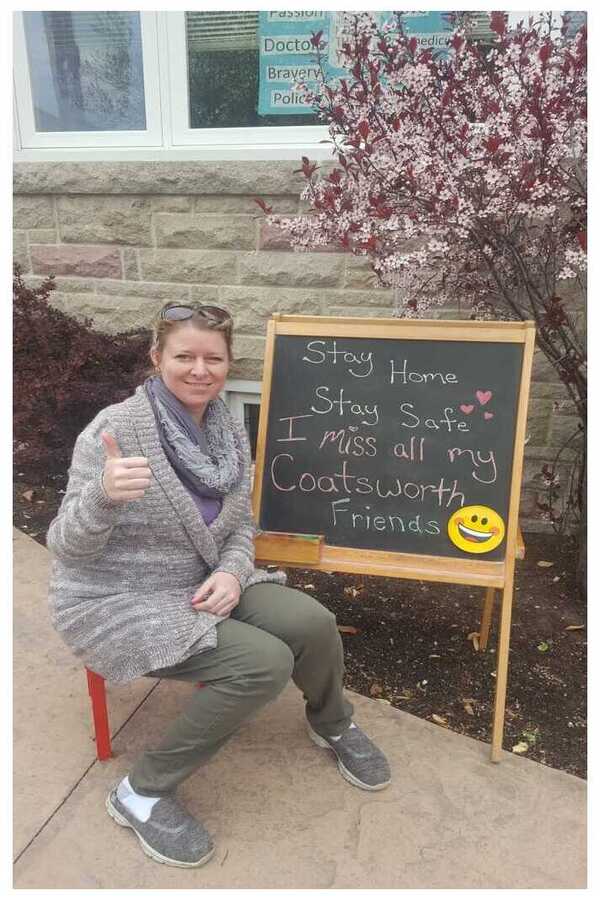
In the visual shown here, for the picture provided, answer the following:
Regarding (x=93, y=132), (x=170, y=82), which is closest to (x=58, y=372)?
(x=93, y=132)

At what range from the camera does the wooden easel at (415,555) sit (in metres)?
2.20

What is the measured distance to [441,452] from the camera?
233 cm

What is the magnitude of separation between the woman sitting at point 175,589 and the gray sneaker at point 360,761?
11 mm

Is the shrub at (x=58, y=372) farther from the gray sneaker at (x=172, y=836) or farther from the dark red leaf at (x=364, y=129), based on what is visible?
the gray sneaker at (x=172, y=836)

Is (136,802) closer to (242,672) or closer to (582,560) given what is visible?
(242,672)

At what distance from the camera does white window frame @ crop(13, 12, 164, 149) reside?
3.81 m

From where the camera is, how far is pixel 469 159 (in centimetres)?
242

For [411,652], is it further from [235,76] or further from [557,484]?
[235,76]

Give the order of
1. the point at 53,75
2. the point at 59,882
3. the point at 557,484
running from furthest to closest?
the point at 53,75 < the point at 557,484 < the point at 59,882

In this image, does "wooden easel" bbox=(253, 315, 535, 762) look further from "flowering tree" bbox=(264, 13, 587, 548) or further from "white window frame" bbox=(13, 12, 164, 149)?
"white window frame" bbox=(13, 12, 164, 149)

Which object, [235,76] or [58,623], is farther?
[235,76]

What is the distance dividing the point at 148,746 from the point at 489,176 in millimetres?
2403

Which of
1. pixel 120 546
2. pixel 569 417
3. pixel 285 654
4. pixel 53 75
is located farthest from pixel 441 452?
pixel 53 75

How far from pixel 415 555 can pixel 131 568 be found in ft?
3.31
